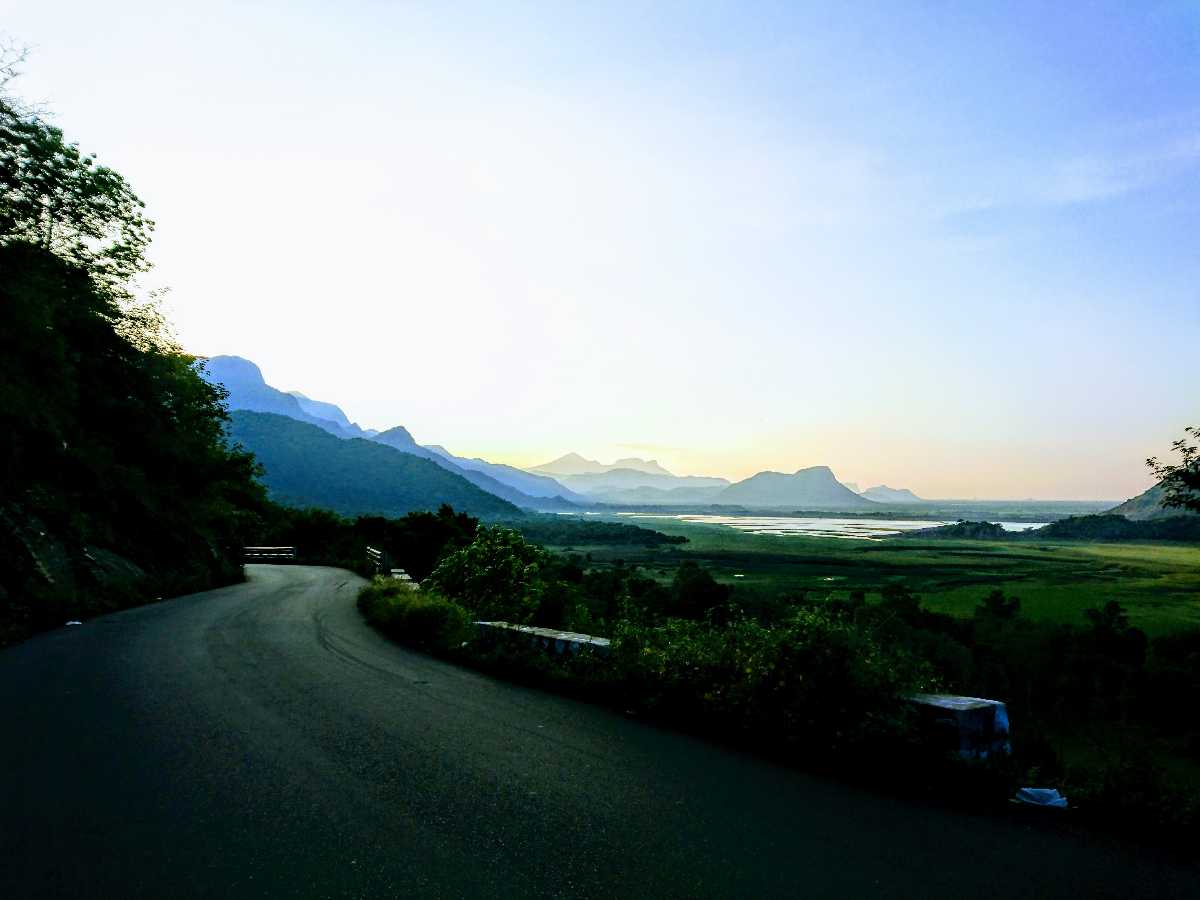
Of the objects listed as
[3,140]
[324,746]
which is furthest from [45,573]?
[324,746]

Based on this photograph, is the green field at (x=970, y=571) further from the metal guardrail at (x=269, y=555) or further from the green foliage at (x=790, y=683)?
the green foliage at (x=790, y=683)

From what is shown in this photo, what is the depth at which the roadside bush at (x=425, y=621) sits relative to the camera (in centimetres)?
1337

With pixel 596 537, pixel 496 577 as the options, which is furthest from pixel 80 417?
pixel 596 537

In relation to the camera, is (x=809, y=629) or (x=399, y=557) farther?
(x=399, y=557)

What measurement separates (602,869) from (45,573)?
2224 centimetres

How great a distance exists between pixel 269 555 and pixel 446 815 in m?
49.5

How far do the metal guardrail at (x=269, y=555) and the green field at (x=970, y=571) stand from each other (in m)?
49.5

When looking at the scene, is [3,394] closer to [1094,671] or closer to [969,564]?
[1094,671]

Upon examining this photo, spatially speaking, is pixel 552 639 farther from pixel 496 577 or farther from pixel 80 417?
pixel 80 417

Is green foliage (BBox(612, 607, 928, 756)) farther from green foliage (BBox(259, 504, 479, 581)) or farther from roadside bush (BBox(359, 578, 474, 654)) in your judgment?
green foliage (BBox(259, 504, 479, 581))

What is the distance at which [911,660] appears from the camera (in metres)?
7.39

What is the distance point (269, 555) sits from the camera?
164 feet

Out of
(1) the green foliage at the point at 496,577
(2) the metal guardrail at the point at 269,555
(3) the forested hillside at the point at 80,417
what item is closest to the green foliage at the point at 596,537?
(2) the metal guardrail at the point at 269,555

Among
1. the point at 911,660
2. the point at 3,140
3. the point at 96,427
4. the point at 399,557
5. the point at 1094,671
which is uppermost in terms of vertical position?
the point at 3,140
